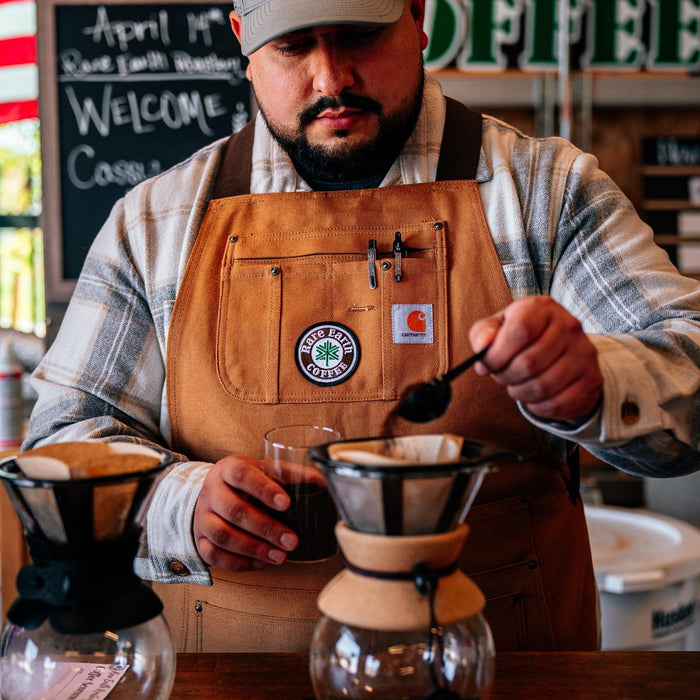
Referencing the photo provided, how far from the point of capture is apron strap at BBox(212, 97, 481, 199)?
1.49 metres

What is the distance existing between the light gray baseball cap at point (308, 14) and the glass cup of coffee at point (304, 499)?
58 centimetres

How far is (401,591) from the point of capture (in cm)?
78

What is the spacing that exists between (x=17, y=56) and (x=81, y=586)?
2.89m

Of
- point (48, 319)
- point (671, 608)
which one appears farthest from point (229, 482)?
point (48, 319)

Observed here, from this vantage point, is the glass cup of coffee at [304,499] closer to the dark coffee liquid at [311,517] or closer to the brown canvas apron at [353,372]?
the dark coffee liquid at [311,517]

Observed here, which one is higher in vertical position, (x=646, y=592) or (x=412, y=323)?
(x=412, y=323)

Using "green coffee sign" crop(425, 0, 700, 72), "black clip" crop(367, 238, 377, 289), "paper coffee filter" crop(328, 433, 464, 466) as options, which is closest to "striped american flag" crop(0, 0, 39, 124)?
"green coffee sign" crop(425, 0, 700, 72)

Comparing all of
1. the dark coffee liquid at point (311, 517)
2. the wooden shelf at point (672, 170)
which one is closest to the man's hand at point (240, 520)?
the dark coffee liquid at point (311, 517)

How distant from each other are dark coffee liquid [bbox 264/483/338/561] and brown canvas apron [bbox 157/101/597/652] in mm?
223

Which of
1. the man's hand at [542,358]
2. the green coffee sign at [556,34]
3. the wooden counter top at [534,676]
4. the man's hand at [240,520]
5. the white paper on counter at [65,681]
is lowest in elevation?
the wooden counter top at [534,676]

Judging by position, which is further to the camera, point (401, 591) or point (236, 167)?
point (236, 167)

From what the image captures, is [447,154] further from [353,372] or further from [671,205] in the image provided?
[671,205]

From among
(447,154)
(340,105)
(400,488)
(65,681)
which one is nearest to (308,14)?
(340,105)

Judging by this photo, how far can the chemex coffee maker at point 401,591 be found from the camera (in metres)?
0.77
